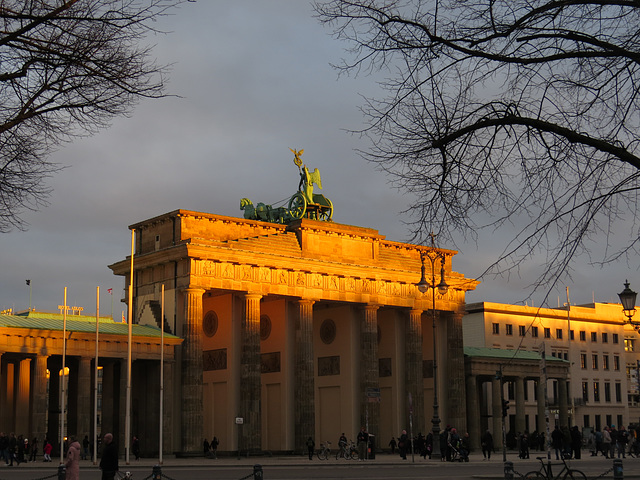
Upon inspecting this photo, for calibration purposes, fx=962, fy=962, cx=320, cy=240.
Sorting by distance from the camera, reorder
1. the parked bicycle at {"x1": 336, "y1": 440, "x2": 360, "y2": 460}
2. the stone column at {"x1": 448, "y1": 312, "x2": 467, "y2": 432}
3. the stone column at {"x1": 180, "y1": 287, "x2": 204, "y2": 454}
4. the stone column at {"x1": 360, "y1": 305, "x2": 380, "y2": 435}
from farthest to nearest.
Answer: the stone column at {"x1": 448, "y1": 312, "x2": 467, "y2": 432}
the stone column at {"x1": 360, "y1": 305, "x2": 380, "y2": 435}
the stone column at {"x1": 180, "y1": 287, "x2": 204, "y2": 454}
the parked bicycle at {"x1": 336, "y1": 440, "x2": 360, "y2": 460}

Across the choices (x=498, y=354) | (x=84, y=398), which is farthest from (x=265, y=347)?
(x=498, y=354)

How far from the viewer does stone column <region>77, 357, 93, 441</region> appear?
55406 millimetres

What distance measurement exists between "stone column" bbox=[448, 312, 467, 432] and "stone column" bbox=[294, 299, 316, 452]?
45.3 ft

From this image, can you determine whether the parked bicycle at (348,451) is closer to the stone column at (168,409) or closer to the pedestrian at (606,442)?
the stone column at (168,409)

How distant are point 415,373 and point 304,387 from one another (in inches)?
401

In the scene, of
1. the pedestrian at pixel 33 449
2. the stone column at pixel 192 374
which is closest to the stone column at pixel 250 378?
the stone column at pixel 192 374

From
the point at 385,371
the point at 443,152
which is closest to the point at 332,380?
the point at 385,371

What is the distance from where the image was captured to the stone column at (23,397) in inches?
2242

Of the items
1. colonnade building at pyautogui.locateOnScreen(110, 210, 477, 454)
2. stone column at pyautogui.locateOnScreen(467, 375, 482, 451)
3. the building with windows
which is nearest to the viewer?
colonnade building at pyautogui.locateOnScreen(110, 210, 477, 454)

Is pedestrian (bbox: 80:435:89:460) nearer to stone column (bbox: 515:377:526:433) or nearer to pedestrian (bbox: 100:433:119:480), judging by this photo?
pedestrian (bbox: 100:433:119:480)

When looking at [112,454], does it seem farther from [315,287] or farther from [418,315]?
[418,315]

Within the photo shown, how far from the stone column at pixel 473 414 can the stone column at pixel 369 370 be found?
10.7 meters

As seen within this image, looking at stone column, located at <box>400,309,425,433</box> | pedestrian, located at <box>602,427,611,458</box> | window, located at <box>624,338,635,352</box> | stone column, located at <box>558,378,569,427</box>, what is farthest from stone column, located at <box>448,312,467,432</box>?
window, located at <box>624,338,635,352</box>

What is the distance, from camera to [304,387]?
213 feet
